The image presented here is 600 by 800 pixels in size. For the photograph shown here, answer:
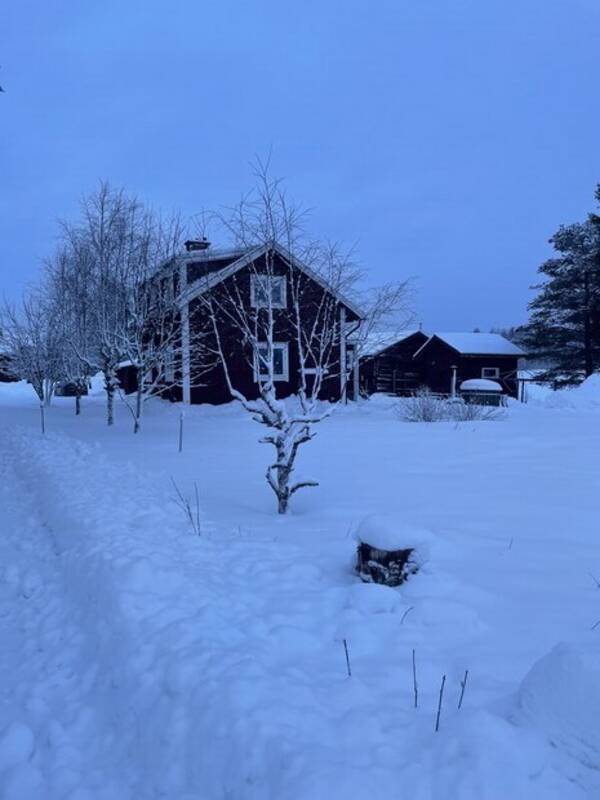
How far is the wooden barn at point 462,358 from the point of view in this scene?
35812 mm

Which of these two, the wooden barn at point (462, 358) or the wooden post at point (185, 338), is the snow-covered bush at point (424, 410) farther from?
the wooden barn at point (462, 358)

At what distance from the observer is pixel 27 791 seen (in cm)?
280

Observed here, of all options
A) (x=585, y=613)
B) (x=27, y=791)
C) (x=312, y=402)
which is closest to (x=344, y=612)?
(x=585, y=613)

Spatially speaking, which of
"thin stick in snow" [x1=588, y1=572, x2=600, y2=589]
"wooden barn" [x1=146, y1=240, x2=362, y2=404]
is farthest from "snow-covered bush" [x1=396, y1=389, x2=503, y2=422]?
"thin stick in snow" [x1=588, y1=572, x2=600, y2=589]

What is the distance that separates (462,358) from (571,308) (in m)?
6.69

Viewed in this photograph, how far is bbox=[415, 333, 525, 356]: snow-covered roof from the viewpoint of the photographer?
117ft

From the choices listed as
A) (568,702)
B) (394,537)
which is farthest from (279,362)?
(568,702)

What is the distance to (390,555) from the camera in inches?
182

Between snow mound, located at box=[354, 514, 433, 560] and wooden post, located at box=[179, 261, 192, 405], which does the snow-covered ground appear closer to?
snow mound, located at box=[354, 514, 433, 560]

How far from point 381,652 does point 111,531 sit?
3.59m

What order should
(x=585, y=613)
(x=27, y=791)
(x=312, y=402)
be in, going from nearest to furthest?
1. (x=27, y=791)
2. (x=585, y=613)
3. (x=312, y=402)

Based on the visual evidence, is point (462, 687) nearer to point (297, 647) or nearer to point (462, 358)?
point (297, 647)

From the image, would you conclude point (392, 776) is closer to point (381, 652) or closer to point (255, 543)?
point (381, 652)

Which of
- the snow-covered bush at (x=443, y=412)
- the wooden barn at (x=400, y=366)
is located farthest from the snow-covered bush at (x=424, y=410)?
the wooden barn at (x=400, y=366)
